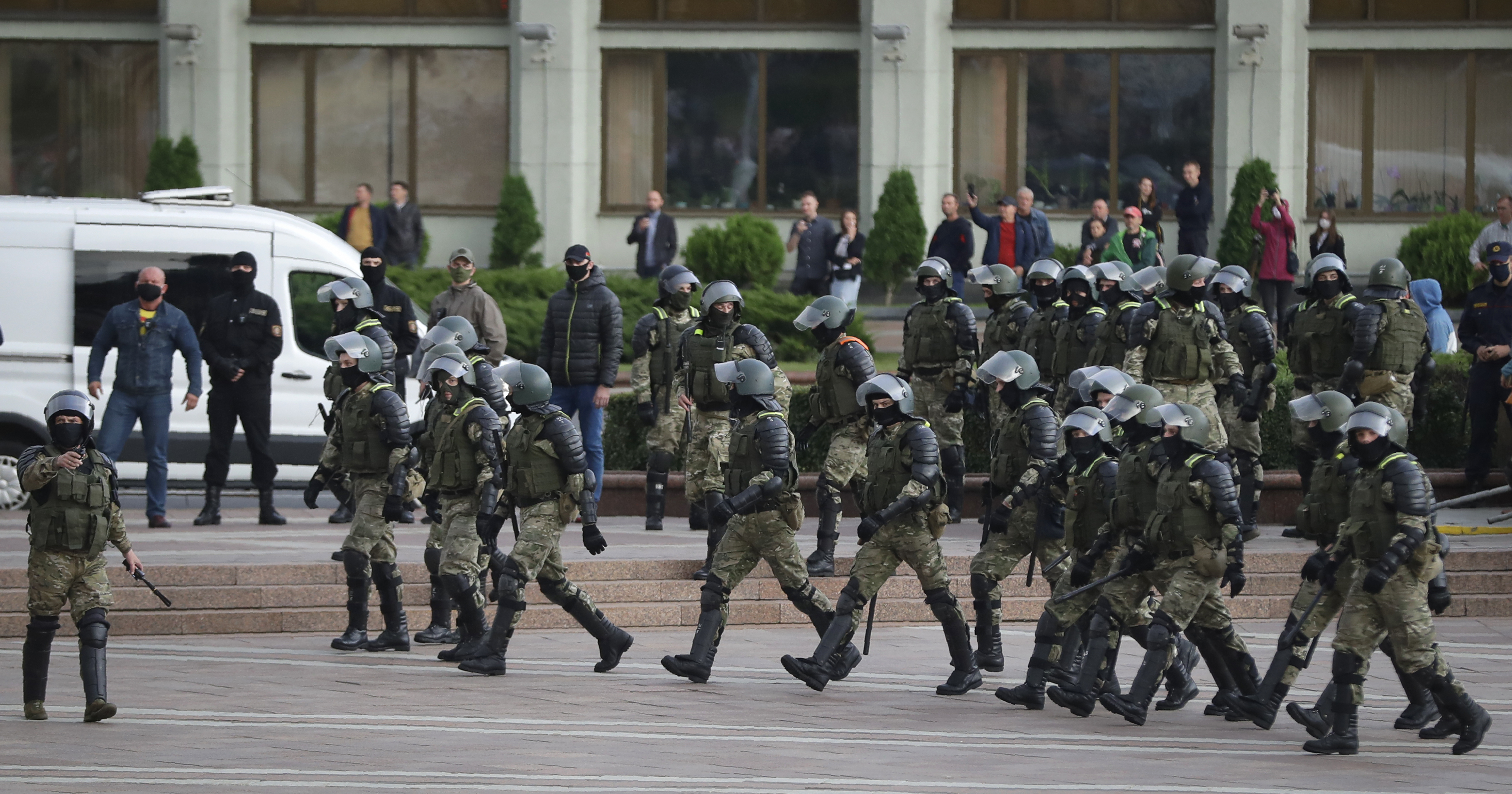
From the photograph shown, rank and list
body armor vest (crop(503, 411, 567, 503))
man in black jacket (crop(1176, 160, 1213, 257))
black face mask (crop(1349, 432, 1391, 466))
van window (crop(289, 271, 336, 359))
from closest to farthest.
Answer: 1. black face mask (crop(1349, 432, 1391, 466))
2. body armor vest (crop(503, 411, 567, 503))
3. van window (crop(289, 271, 336, 359))
4. man in black jacket (crop(1176, 160, 1213, 257))

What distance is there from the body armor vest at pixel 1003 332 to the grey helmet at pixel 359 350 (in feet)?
15.7

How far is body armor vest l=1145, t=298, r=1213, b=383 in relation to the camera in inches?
587

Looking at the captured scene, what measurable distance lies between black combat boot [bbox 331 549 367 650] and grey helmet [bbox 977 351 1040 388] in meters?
3.78

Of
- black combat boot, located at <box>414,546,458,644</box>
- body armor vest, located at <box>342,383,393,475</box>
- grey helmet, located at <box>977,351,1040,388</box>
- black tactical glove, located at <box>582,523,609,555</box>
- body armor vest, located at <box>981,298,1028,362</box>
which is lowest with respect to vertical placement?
black combat boot, located at <box>414,546,458,644</box>

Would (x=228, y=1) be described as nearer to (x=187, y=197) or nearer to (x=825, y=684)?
(x=187, y=197)

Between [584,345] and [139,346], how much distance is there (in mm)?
3176

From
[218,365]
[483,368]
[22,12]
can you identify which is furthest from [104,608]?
[22,12]

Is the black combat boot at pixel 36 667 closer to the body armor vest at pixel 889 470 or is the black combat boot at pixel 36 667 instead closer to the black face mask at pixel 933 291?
the body armor vest at pixel 889 470

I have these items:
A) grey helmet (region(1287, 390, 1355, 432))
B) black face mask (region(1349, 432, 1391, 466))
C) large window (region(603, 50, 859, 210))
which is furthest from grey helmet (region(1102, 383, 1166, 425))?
large window (region(603, 50, 859, 210))

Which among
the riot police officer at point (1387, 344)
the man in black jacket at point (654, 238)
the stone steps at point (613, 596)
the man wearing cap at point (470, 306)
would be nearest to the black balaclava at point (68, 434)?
the stone steps at point (613, 596)

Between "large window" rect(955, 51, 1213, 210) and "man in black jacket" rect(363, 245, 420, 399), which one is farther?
"large window" rect(955, 51, 1213, 210)

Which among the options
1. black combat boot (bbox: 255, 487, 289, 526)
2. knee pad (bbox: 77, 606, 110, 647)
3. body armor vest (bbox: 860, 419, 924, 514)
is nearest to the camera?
knee pad (bbox: 77, 606, 110, 647)

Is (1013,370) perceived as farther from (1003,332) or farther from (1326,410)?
(1003,332)

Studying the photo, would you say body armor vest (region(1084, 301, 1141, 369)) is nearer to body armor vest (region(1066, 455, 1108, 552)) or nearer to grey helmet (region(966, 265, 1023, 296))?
grey helmet (region(966, 265, 1023, 296))
